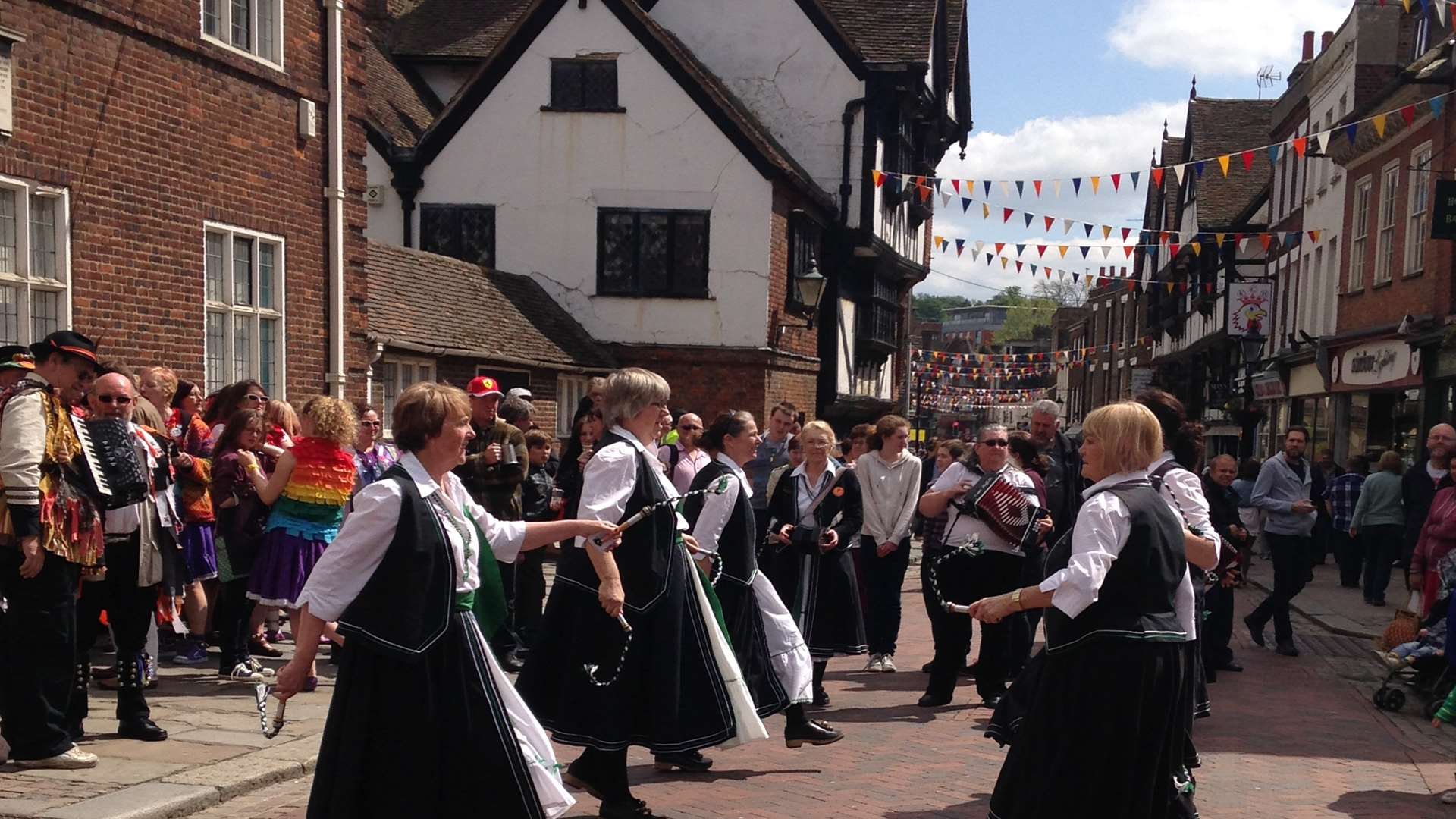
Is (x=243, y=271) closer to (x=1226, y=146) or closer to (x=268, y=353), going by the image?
(x=268, y=353)

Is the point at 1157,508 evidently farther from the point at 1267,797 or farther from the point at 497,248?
the point at 497,248

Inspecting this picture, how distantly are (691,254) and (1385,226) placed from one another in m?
11.9

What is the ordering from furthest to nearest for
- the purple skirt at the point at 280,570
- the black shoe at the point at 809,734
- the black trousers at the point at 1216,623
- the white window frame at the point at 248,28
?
1. the white window frame at the point at 248,28
2. the black trousers at the point at 1216,623
3. the purple skirt at the point at 280,570
4. the black shoe at the point at 809,734

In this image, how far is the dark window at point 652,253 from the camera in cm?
2348

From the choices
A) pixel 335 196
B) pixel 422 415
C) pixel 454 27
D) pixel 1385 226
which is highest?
pixel 454 27

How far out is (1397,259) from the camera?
2242 centimetres

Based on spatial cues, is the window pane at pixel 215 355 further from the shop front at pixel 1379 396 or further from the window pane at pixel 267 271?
the shop front at pixel 1379 396

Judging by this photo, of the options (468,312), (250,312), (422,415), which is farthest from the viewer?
(468,312)

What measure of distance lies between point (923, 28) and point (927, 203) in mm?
5583

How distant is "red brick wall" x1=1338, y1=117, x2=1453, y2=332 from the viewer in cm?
2038

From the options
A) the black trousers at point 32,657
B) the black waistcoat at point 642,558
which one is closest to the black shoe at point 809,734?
the black waistcoat at point 642,558

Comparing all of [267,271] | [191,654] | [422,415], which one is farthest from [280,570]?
[267,271]

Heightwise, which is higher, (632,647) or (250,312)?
(250,312)

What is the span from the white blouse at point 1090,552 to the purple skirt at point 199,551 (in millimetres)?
5702
